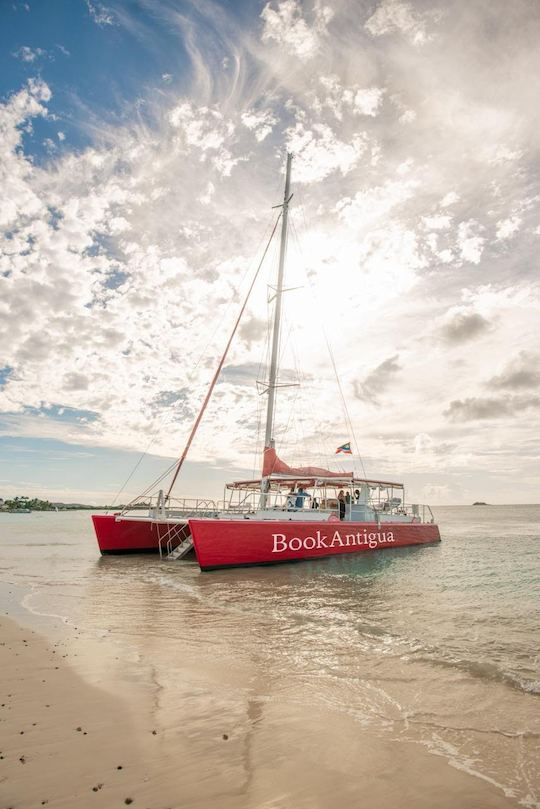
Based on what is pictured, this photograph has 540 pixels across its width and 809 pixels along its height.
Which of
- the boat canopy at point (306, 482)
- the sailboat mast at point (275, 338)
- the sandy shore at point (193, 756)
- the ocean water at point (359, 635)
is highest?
the sailboat mast at point (275, 338)

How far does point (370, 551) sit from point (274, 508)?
22.7 ft

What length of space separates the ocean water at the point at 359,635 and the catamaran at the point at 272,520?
0.89 m

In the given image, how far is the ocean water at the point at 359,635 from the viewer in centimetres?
491

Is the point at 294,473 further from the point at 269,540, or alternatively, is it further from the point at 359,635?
the point at 359,635

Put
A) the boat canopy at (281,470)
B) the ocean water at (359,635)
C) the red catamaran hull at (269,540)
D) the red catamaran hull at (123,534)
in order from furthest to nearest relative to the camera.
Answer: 1. the red catamaran hull at (123,534)
2. the boat canopy at (281,470)
3. the red catamaran hull at (269,540)
4. the ocean water at (359,635)

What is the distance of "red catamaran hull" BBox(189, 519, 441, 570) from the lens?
15.4 meters

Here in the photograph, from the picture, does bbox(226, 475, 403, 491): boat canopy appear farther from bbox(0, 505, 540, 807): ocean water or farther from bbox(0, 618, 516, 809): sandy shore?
bbox(0, 618, 516, 809): sandy shore

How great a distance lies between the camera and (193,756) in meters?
3.96

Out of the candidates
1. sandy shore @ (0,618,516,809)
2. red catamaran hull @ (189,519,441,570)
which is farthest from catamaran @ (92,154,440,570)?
sandy shore @ (0,618,516,809)

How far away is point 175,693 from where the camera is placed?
543cm

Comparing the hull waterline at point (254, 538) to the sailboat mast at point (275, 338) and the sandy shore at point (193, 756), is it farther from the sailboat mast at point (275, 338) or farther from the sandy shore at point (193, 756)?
the sandy shore at point (193, 756)

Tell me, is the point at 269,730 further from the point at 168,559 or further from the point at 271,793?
Result: the point at 168,559

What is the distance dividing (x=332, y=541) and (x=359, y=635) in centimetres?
1089

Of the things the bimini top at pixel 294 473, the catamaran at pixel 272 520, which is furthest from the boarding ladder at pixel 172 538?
the bimini top at pixel 294 473
